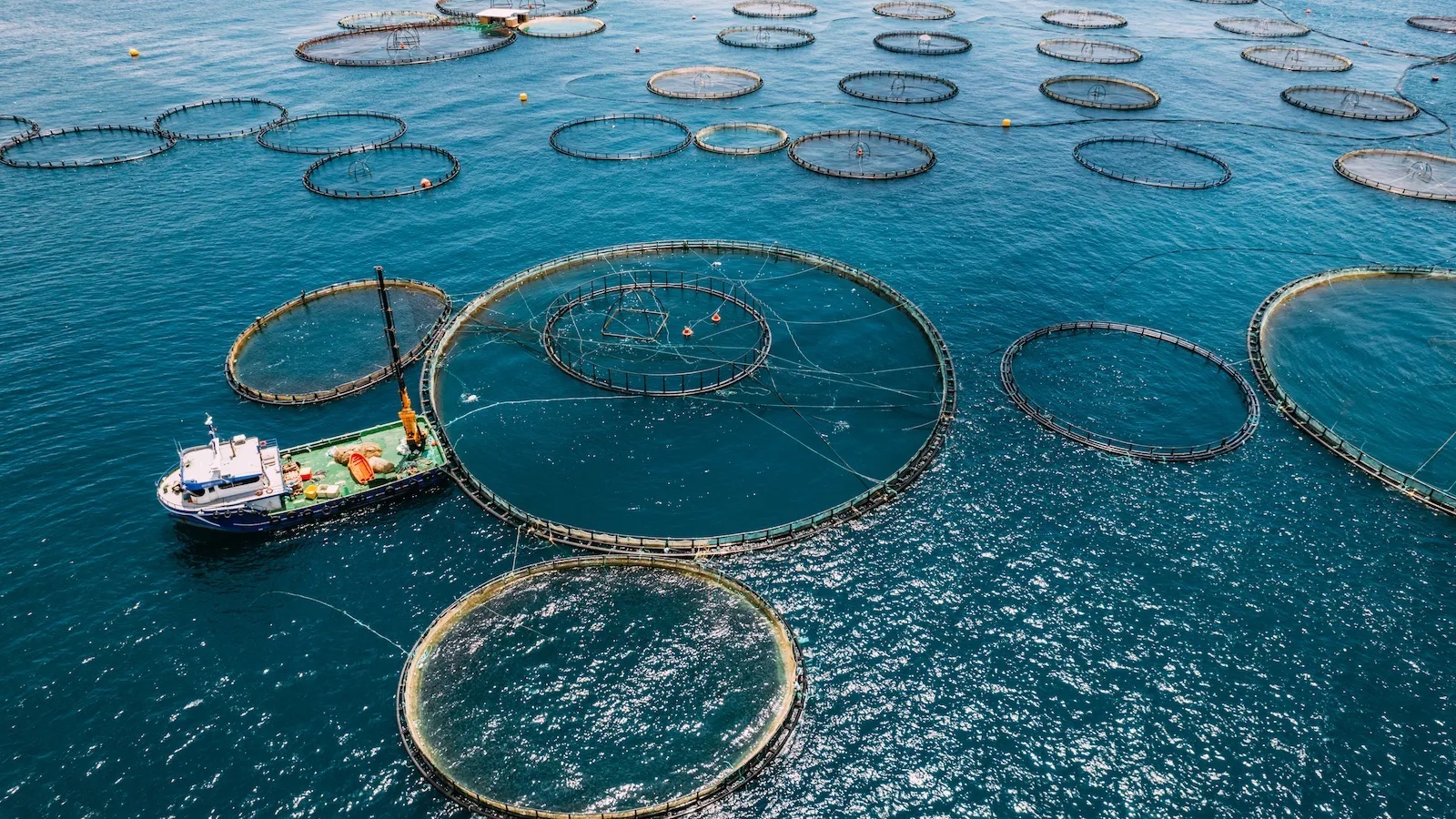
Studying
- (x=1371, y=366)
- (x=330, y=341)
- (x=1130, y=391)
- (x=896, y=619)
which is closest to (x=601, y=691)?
(x=896, y=619)

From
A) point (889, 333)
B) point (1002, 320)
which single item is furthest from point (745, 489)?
point (1002, 320)

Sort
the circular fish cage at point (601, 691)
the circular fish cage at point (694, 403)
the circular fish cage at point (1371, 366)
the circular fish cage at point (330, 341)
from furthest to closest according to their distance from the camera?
the circular fish cage at point (330, 341)
the circular fish cage at point (1371, 366)
the circular fish cage at point (694, 403)
the circular fish cage at point (601, 691)

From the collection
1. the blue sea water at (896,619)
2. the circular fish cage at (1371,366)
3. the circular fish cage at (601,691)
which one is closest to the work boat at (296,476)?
the blue sea water at (896,619)

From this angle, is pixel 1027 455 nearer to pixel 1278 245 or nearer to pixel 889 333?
pixel 889 333

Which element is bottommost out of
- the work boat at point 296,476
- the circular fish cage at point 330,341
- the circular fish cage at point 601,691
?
the circular fish cage at point 601,691

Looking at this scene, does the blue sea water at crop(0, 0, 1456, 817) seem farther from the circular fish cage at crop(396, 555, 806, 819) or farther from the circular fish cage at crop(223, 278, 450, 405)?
the circular fish cage at crop(223, 278, 450, 405)

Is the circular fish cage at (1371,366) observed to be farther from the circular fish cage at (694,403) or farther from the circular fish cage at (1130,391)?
the circular fish cage at (694,403)
